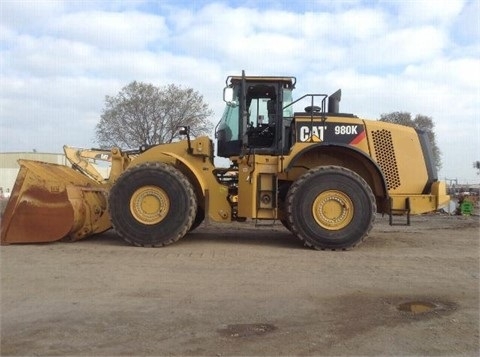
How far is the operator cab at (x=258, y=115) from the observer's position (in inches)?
425

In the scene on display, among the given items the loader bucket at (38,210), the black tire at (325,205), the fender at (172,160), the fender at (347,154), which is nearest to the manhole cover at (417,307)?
the black tire at (325,205)

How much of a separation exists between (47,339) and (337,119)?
23.8 feet

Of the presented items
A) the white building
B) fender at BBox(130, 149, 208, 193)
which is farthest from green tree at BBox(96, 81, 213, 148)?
fender at BBox(130, 149, 208, 193)

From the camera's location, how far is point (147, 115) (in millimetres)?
36594

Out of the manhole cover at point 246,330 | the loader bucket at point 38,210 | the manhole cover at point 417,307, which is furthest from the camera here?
the loader bucket at point 38,210

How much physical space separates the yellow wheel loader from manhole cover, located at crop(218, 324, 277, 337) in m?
4.81

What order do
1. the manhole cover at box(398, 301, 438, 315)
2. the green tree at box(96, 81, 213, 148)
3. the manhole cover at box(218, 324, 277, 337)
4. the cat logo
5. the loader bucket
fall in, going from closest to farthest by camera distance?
the manhole cover at box(218, 324, 277, 337), the manhole cover at box(398, 301, 438, 315), the loader bucket, the cat logo, the green tree at box(96, 81, 213, 148)

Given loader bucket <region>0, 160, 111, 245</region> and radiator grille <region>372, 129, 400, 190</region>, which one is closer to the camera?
loader bucket <region>0, 160, 111, 245</region>

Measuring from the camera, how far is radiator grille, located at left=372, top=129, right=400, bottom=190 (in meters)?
10.7

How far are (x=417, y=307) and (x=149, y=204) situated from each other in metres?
5.78

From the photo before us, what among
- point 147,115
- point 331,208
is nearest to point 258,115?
point 331,208

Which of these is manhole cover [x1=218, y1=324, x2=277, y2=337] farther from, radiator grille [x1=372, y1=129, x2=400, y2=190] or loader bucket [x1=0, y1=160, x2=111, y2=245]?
radiator grille [x1=372, y1=129, x2=400, y2=190]

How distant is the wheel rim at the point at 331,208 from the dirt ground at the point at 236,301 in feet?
2.09

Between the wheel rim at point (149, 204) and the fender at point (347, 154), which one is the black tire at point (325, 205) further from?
the wheel rim at point (149, 204)
